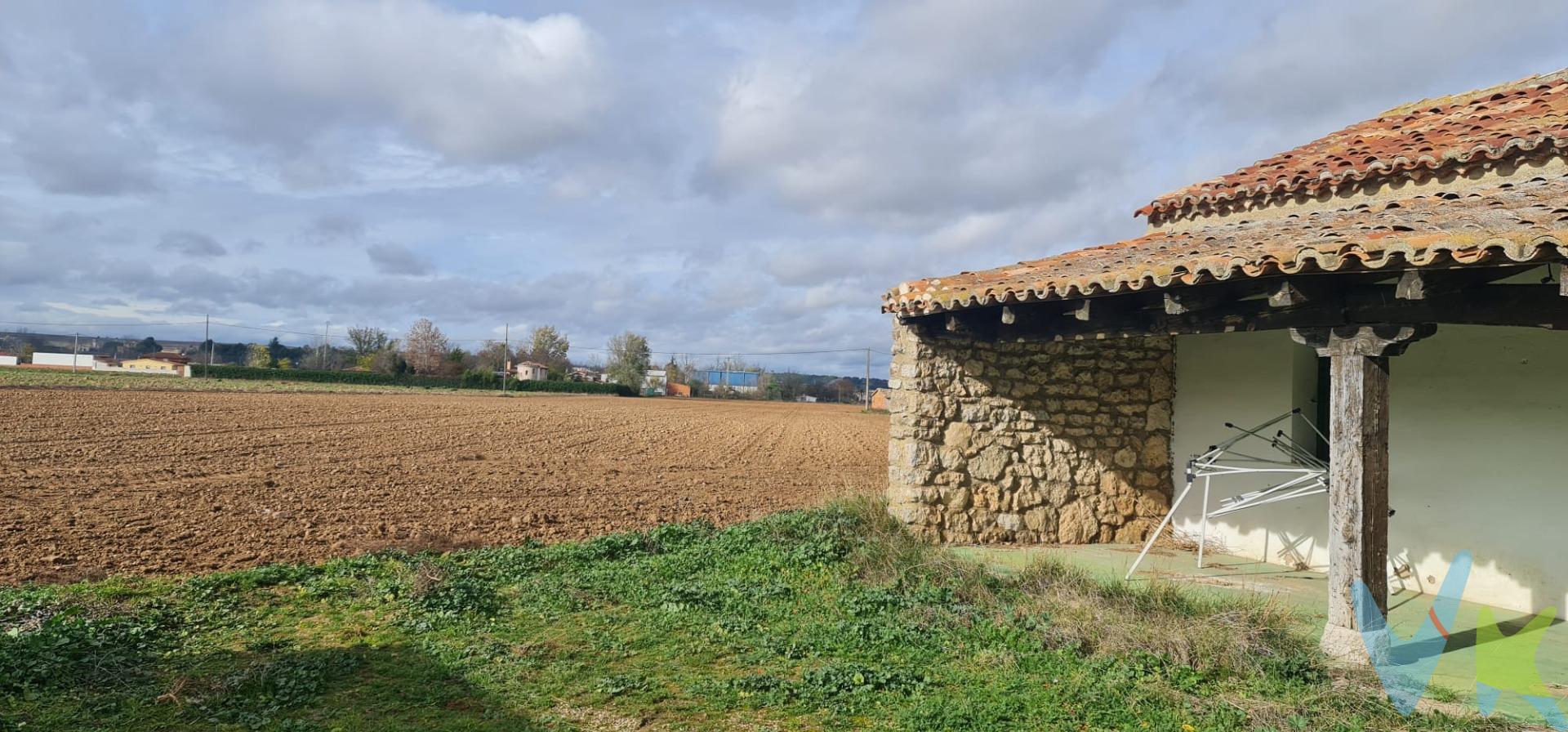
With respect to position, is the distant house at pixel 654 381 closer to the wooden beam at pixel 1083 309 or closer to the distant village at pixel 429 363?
the distant village at pixel 429 363

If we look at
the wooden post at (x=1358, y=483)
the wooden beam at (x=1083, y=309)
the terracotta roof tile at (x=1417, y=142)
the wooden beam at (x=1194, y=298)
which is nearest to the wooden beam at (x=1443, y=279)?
the wooden post at (x=1358, y=483)

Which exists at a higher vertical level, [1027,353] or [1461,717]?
[1027,353]

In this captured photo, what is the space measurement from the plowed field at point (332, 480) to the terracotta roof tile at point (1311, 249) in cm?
332

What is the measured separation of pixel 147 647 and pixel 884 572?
16.1 ft

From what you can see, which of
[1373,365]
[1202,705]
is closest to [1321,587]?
[1373,365]

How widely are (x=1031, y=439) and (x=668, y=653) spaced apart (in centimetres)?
455

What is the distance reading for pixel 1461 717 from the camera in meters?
4.13

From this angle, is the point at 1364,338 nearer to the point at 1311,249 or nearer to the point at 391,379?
the point at 1311,249

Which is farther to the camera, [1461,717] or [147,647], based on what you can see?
[147,647]

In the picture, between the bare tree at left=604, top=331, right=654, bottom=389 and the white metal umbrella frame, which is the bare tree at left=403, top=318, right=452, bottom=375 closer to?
the bare tree at left=604, top=331, right=654, bottom=389

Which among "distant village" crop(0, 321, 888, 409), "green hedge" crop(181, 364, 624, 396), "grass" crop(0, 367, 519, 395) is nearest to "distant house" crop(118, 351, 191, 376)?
"distant village" crop(0, 321, 888, 409)

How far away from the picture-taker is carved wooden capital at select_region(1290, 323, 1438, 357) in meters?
4.66

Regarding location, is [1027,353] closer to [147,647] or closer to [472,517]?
[472,517]

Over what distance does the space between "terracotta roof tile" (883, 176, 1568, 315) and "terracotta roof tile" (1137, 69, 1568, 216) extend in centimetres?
38
